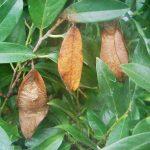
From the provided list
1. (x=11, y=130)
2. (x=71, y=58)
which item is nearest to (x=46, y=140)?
(x=11, y=130)

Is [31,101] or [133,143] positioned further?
[31,101]

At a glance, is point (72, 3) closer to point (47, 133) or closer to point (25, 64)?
point (25, 64)

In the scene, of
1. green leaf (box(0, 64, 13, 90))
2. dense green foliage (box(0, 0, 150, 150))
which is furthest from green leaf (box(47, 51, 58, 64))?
green leaf (box(0, 64, 13, 90))

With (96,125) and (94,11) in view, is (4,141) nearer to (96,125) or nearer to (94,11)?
(96,125)

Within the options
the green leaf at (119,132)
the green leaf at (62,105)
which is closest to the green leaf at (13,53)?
the green leaf at (62,105)

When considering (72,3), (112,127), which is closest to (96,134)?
(112,127)

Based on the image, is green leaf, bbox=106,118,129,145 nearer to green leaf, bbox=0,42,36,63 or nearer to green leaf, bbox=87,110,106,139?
green leaf, bbox=87,110,106,139

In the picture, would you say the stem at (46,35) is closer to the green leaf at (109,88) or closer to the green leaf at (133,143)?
the green leaf at (109,88)
